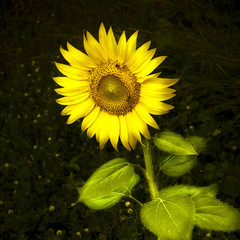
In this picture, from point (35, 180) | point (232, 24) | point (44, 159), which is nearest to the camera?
point (35, 180)

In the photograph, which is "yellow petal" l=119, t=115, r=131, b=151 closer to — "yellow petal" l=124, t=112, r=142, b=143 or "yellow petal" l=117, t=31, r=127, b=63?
"yellow petal" l=124, t=112, r=142, b=143

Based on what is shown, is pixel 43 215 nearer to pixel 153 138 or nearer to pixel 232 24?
pixel 153 138

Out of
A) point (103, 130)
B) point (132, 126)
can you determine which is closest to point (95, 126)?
point (103, 130)

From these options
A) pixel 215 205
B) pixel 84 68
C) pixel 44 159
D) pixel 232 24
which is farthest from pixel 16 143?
pixel 232 24

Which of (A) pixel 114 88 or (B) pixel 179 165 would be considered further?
(B) pixel 179 165

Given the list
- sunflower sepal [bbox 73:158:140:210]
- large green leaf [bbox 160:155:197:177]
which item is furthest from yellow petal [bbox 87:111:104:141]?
large green leaf [bbox 160:155:197:177]

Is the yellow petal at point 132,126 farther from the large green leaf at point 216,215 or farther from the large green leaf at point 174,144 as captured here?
the large green leaf at point 216,215

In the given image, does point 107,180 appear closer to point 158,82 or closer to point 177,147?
point 177,147
